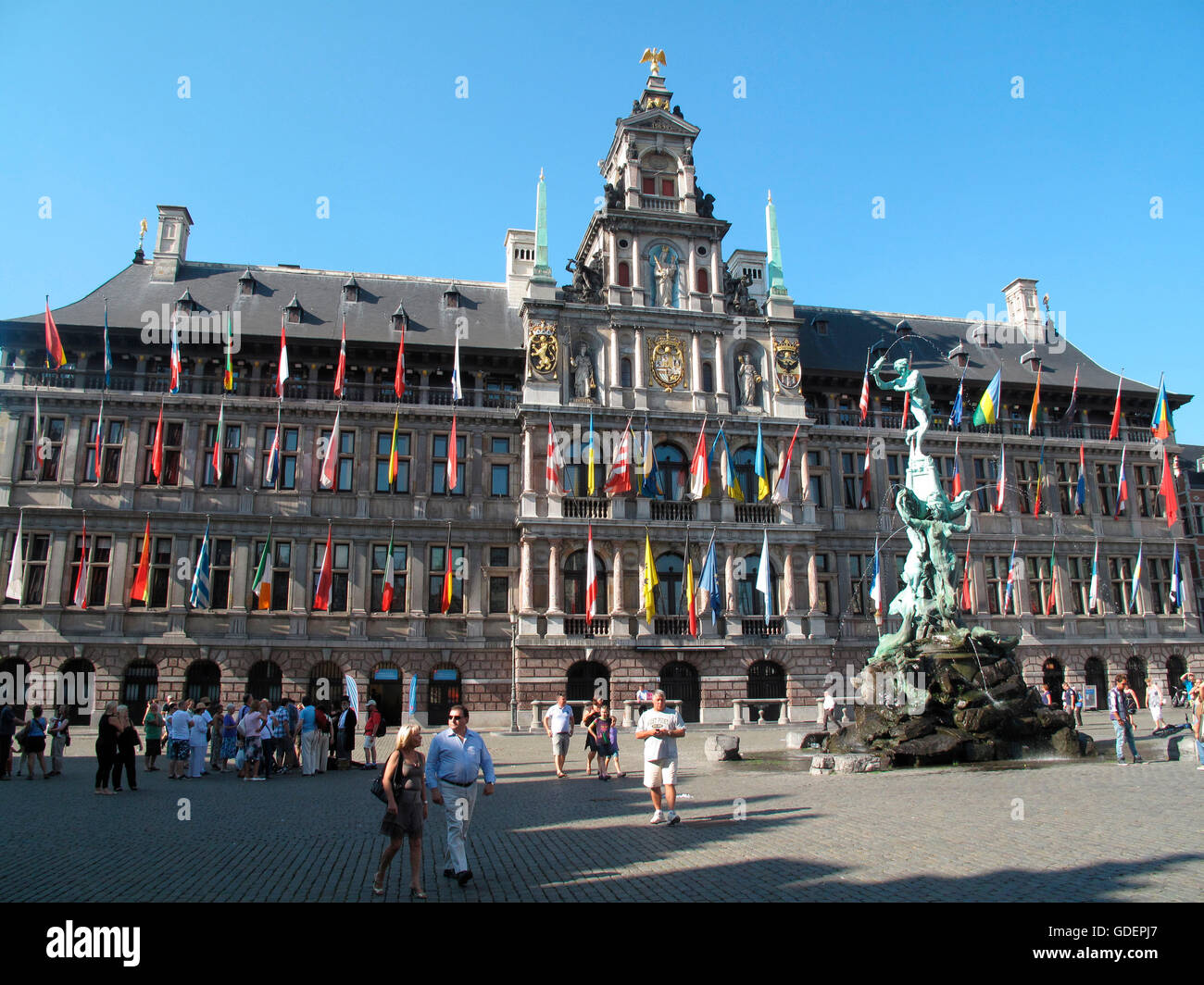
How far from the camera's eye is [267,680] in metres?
35.8

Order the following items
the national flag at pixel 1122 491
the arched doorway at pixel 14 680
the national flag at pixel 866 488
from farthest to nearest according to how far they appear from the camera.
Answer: the national flag at pixel 1122 491
the national flag at pixel 866 488
the arched doorway at pixel 14 680

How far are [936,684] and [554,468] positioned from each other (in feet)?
67.4

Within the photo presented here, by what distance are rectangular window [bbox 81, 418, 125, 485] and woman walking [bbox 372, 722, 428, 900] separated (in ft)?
107

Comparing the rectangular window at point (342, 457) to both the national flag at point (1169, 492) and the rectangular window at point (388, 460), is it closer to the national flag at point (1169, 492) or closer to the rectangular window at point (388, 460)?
the rectangular window at point (388, 460)

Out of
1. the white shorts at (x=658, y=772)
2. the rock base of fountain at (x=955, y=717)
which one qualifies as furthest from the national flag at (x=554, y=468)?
the white shorts at (x=658, y=772)

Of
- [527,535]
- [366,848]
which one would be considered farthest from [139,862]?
[527,535]

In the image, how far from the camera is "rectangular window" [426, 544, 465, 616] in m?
37.9

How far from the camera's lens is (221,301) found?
133 feet

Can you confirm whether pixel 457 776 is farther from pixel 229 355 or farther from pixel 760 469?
pixel 229 355

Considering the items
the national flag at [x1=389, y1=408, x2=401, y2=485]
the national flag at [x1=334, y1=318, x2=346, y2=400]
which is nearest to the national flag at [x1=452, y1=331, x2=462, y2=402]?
the national flag at [x1=389, y1=408, x2=401, y2=485]

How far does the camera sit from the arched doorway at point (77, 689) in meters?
34.1

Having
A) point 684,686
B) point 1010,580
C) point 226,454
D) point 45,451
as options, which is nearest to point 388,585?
point 226,454

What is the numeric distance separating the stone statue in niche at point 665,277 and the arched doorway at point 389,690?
19975 millimetres
